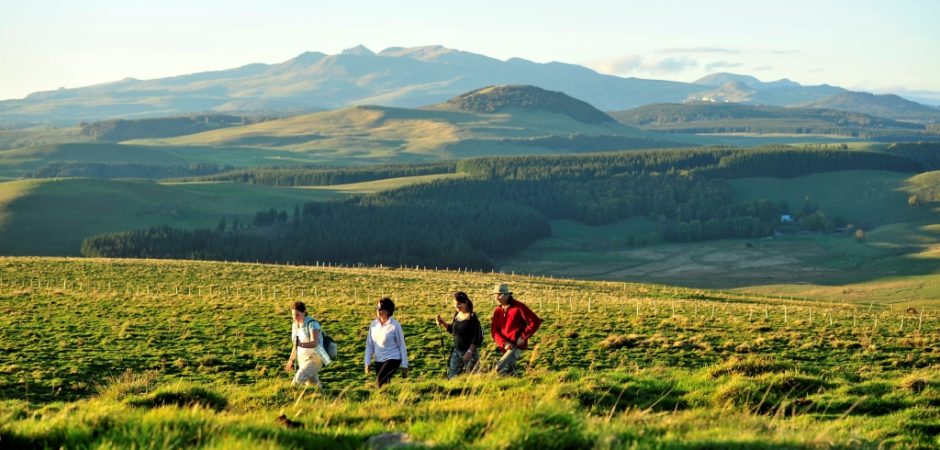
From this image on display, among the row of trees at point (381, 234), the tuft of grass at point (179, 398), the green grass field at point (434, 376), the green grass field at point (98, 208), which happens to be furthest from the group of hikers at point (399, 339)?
the green grass field at point (98, 208)

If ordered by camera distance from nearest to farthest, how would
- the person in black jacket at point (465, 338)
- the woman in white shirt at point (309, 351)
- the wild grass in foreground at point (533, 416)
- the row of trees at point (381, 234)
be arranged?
the wild grass in foreground at point (533, 416) → the woman in white shirt at point (309, 351) → the person in black jacket at point (465, 338) → the row of trees at point (381, 234)

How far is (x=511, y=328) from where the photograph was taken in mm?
18047

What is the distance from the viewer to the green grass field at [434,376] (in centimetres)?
1012

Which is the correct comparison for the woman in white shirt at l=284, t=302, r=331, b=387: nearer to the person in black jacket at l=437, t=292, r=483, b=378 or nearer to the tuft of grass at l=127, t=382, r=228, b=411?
the person in black jacket at l=437, t=292, r=483, b=378

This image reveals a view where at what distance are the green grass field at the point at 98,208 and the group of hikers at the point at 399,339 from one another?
133343mm

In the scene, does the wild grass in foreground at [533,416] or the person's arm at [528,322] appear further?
the person's arm at [528,322]

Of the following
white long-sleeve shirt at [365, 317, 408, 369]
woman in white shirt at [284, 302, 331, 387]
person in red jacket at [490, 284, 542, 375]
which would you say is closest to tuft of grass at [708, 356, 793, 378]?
person in red jacket at [490, 284, 542, 375]

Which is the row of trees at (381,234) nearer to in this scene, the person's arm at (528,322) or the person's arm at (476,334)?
the person's arm at (476,334)

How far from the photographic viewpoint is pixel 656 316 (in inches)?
1435

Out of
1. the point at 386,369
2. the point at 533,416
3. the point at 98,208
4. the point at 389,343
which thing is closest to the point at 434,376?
the point at 386,369

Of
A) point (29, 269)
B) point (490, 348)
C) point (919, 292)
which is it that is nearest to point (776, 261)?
point (919, 292)

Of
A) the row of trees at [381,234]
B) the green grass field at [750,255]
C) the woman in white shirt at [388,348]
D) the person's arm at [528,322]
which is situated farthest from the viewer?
the row of trees at [381,234]

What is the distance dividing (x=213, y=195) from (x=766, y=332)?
174 metres

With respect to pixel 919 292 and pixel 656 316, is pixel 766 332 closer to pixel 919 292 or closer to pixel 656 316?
pixel 656 316
